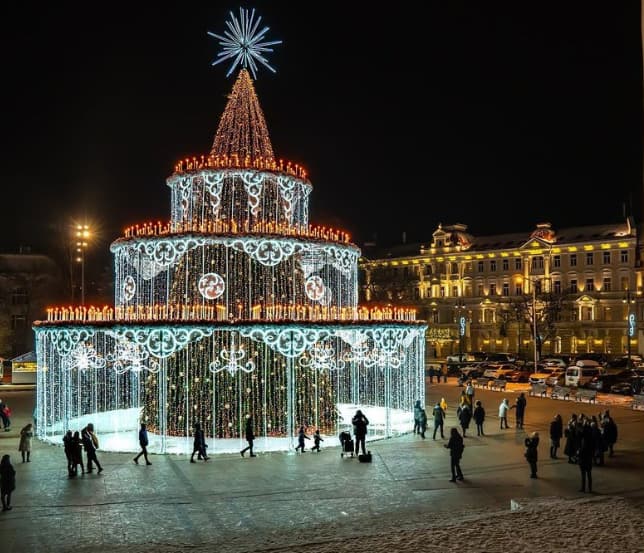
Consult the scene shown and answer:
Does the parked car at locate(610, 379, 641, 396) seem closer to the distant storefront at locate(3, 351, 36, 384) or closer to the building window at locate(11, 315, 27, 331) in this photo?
the distant storefront at locate(3, 351, 36, 384)

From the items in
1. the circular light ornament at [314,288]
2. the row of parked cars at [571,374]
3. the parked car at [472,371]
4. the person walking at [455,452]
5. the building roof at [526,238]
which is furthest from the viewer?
the building roof at [526,238]

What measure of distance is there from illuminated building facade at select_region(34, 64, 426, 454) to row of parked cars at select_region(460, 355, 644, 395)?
59.3 ft

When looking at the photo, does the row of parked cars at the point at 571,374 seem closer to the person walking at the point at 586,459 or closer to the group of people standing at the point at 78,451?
the person walking at the point at 586,459

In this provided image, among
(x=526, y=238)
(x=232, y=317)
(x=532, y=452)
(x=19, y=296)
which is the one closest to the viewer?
(x=532, y=452)

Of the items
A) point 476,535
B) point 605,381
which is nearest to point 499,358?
point 605,381

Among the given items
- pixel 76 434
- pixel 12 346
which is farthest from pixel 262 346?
pixel 12 346

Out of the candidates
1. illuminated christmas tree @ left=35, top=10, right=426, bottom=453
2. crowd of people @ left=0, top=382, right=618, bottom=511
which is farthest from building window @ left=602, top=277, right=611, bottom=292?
crowd of people @ left=0, top=382, right=618, bottom=511

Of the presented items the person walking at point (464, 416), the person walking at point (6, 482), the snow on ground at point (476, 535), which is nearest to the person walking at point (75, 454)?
the person walking at point (6, 482)

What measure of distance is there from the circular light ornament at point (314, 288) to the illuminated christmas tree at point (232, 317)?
0.12ft

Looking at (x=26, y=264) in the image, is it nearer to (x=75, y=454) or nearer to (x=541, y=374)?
(x=541, y=374)

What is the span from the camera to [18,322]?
62.4 meters

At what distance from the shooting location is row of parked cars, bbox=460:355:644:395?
39.7m

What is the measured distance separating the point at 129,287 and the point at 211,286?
322 cm

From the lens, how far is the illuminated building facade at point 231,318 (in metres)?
21.5
